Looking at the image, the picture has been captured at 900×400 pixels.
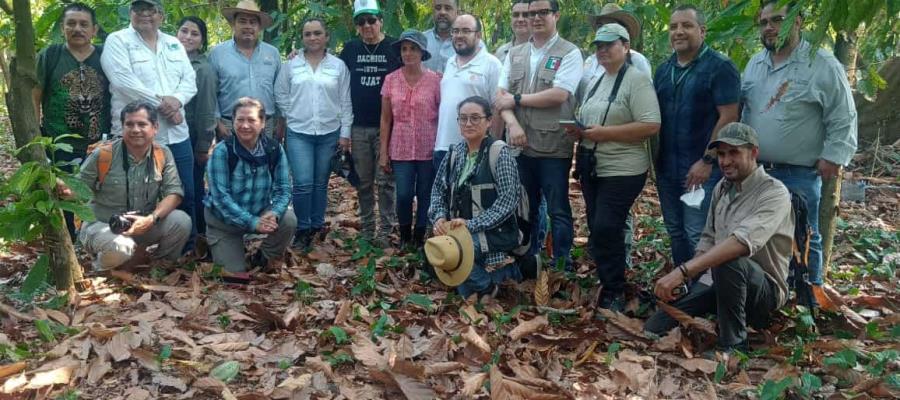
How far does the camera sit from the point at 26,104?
449 cm

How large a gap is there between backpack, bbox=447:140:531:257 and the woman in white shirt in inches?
59.9

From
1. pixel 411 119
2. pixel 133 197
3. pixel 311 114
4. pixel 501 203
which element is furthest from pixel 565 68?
pixel 133 197

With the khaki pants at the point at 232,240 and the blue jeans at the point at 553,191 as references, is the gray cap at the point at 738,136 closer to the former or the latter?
the blue jeans at the point at 553,191

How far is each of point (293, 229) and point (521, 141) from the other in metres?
2.05

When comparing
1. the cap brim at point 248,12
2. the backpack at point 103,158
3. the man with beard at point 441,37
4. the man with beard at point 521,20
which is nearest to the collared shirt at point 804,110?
the man with beard at point 521,20

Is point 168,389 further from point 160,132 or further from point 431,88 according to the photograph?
point 431,88

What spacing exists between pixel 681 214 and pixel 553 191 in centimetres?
96

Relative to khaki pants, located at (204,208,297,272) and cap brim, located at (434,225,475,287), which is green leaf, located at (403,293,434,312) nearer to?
cap brim, located at (434,225,475,287)

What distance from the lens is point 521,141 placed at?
5484 mm

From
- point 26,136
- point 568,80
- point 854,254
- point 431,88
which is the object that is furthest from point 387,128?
point 854,254

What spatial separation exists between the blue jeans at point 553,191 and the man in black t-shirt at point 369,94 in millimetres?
1511

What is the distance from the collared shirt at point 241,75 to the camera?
21.4 ft

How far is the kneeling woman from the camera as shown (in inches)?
209

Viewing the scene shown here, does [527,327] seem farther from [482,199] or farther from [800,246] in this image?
[800,246]
